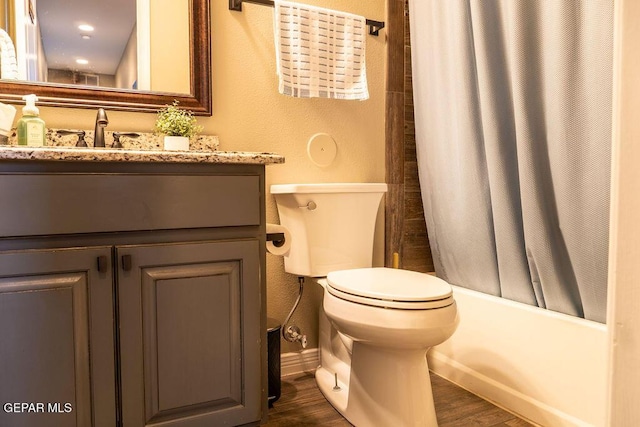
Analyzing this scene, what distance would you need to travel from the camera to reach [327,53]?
1.81m

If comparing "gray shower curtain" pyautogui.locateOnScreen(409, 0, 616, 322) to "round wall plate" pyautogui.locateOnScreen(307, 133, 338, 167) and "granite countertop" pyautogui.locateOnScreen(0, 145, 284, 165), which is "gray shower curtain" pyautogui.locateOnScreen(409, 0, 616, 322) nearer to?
"round wall plate" pyautogui.locateOnScreen(307, 133, 338, 167)

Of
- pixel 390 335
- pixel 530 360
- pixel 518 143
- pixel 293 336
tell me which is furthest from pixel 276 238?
pixel 530 360

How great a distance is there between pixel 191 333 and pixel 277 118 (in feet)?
3.28

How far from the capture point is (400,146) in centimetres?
205

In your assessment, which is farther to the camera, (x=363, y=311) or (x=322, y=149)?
(x=322, y=149)

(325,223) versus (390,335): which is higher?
(325,223)

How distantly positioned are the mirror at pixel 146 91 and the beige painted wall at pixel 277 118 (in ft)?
0.13

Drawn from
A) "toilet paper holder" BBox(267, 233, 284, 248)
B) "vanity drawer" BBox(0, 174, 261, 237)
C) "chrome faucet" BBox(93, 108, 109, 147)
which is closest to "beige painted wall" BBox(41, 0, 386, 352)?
"chrome faucet" BBox(93, 108, 109, 147)

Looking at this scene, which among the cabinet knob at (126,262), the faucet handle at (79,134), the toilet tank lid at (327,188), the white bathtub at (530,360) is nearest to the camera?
the cabinet knob at (126,262)

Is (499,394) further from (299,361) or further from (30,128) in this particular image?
(30,128)

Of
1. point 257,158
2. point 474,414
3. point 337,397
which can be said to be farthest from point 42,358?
point 474,414

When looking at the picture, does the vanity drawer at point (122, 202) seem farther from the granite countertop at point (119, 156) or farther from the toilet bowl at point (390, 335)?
the toilet bowl at point (390, 335)

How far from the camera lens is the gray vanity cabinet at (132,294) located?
0.98 m

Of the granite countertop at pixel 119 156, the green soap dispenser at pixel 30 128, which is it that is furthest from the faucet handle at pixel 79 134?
the granite countertop at pixel 119 156
